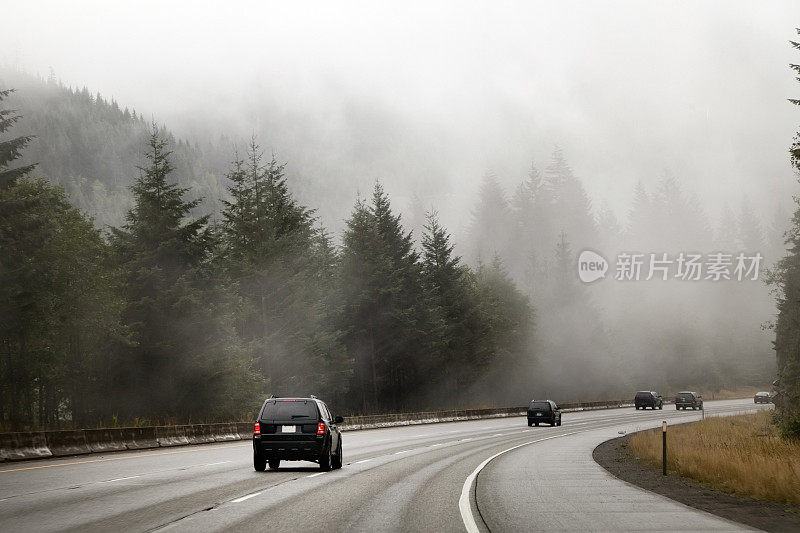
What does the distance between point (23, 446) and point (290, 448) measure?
7.89 m

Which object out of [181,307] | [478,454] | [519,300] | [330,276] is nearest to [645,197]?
[519,300]

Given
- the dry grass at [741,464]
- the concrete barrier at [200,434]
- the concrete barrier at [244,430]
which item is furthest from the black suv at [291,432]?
the concrete barrier at [244,430]

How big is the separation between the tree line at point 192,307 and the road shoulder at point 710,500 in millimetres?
21902

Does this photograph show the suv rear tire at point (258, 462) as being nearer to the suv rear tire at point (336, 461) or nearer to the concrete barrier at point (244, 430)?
the suv rear tire at point (336, 461)

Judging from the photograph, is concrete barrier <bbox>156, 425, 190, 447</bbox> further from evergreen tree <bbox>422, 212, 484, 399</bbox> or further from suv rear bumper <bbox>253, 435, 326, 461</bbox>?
evergreen tree <bbox>422, 212, 484, 399</bbox>

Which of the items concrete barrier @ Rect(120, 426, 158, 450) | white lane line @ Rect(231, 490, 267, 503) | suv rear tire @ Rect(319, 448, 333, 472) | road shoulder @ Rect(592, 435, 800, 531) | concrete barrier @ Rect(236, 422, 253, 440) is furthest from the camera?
concrete barrier @ Rect(236, 422, 253, 440)

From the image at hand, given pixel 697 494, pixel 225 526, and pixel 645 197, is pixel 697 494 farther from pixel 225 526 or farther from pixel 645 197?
pixel 645 197

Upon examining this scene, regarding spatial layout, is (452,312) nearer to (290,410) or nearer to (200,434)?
(200,434)

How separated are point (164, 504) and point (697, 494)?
32.3ft

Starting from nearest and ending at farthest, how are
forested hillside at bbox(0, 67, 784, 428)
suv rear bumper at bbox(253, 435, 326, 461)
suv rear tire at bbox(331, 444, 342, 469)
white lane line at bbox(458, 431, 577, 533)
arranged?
white lane line at bbox(458, 431, 577, 533)
suv rear bumper at bbox(253, 435, 326, 461)
suv rear tire at bbox(331, 444, 342, 469)
forested hillside at bbox(0, 67, 784, 428)

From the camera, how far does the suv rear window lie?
66.5 feet

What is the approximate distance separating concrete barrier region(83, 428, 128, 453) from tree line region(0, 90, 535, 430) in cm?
694

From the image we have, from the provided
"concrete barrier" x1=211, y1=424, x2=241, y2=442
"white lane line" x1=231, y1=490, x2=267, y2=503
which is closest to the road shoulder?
"white lane line" x1=231, y1=490, x2=267, y2=503

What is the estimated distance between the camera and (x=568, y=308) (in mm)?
127062
